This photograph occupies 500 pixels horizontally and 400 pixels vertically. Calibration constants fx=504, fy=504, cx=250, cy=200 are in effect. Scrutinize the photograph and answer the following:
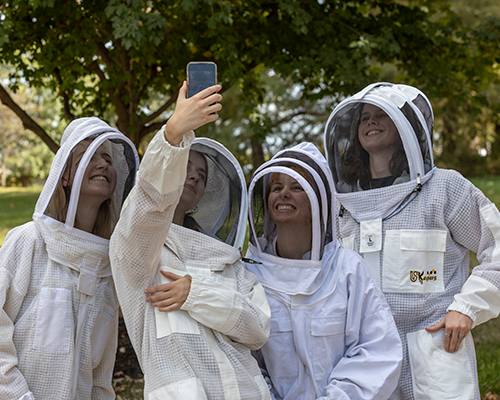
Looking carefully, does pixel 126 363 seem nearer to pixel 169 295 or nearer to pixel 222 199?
pixel 222 199

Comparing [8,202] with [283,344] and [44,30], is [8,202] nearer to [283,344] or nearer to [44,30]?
[44,30]

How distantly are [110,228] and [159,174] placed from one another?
870 millimetres

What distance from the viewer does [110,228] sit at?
2732 millimetres

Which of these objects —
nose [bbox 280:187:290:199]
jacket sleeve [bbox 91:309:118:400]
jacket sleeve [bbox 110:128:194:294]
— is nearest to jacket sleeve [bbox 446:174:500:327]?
nose [bbox 280:187:290:199]

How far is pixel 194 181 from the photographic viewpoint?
8.45ft

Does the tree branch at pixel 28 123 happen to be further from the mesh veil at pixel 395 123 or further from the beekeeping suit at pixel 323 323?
the beekeeping suit at pixel 323 323

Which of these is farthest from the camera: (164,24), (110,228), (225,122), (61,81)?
(225,122)

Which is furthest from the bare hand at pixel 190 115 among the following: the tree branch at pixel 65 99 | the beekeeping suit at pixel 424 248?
the tree branch at pixel 65 99

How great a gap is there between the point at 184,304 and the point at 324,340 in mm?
764

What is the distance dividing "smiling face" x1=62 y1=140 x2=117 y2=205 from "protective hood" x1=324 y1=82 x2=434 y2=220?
4.46 feet

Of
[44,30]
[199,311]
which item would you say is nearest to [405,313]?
[199,311]

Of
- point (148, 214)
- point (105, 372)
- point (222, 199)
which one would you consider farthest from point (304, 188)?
point (105, 372)

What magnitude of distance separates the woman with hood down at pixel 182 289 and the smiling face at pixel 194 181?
0.03 ft

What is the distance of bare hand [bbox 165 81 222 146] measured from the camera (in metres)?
1.98
